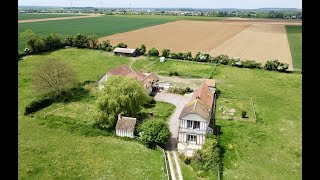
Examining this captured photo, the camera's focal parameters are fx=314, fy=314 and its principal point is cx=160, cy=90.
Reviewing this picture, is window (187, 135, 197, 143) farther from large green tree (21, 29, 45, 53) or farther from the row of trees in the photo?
large green tree (21, 29, 45, 53)

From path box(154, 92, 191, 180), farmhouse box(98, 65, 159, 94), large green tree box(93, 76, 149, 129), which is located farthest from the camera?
farmhouse box(98, 65, 159, 94)

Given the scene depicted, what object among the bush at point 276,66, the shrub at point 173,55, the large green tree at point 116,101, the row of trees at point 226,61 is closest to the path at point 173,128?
the large green tree at point 116,101

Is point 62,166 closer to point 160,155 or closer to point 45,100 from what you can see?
point 160,155

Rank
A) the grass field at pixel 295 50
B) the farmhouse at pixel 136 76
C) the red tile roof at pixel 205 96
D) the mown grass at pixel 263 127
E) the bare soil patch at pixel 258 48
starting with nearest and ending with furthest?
the mown grass at pixel 263 127 < the red tile roof at pixel 205 96 < the farmhouse at pixel 136 76 < the grass field at pixel 295 50 < the bare soil patch at pixel 258 48

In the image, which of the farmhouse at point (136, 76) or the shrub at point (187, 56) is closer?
the farmhouse at point (136, 76)

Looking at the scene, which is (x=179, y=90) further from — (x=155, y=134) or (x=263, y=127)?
(x=155, y=134)

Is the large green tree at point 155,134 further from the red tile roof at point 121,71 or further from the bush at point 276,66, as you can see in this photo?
the bush at point 276,66

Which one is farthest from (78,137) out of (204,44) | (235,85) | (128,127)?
(204,44)

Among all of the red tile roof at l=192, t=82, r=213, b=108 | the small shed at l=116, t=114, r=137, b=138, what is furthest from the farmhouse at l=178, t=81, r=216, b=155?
the small shed at l=116, t=114, r=137, b=138
